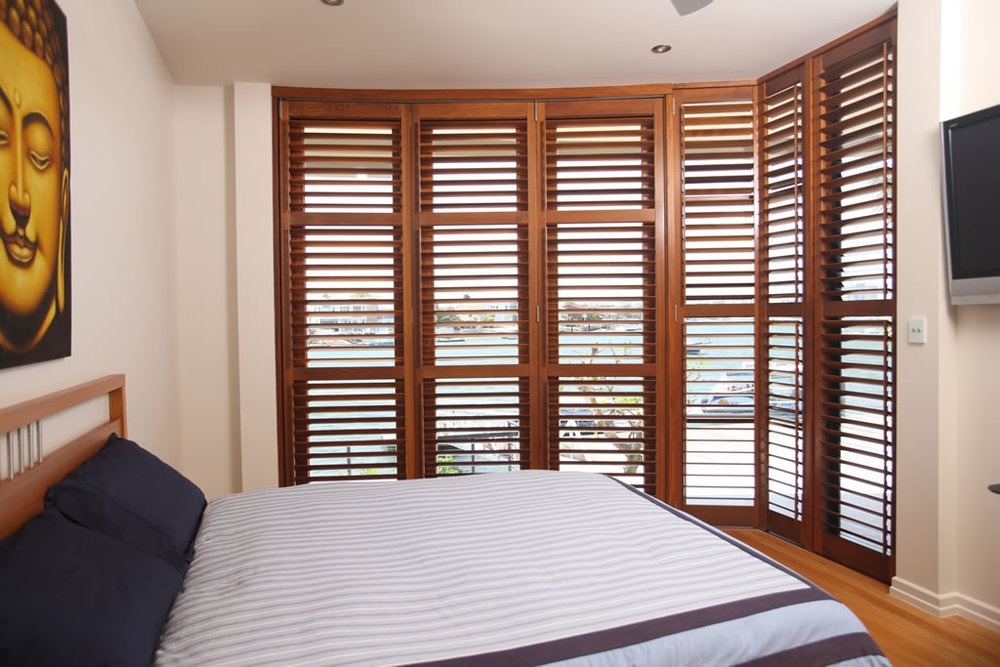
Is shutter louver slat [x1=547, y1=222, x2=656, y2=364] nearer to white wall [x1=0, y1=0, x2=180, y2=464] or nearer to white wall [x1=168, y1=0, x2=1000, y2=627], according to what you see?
white wall [x1=168, y1=0, x2=1000, y2=627]

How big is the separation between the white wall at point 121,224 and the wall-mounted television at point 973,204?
10.4 feet

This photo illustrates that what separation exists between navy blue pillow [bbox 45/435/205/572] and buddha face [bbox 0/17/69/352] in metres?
0.39

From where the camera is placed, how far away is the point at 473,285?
3525mm

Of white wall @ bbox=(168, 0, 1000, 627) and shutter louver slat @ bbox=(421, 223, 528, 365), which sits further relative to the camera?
shutter louver slat @ bbox=(421, 223, 528, 365)

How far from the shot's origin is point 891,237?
2668 millimetres

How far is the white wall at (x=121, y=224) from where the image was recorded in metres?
1.96

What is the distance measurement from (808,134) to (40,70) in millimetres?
3253

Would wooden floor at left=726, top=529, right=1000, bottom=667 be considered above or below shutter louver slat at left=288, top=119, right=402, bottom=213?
below

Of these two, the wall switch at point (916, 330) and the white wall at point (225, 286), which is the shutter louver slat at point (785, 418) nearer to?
the wall switch at point (916, 330)

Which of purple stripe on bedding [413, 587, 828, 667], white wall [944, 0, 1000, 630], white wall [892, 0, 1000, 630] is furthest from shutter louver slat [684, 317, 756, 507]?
purple stripe on bedding [413, 587, 828, 667]

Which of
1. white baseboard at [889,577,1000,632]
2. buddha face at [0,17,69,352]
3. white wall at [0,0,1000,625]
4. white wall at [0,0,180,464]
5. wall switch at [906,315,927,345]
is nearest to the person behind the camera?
buddha face at [0,17,69,352]

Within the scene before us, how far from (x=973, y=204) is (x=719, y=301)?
1.36m

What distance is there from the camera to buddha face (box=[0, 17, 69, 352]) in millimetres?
1485

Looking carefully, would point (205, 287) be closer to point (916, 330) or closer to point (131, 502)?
point (131, 502)
